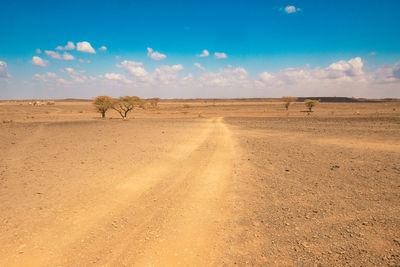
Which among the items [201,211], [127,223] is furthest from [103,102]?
[201,211]

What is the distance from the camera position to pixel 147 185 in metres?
7.33

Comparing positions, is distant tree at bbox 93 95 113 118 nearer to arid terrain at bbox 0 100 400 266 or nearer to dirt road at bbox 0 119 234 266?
arid terrain at bbox 0 100 400 266

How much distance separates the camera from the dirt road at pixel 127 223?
3.90 m

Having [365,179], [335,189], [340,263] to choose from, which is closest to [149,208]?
[340,263]

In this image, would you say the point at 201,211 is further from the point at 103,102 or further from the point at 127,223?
the point at 103,102

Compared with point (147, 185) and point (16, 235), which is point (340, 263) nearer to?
point (147, 185)

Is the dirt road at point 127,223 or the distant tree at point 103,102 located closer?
the dirt road at point 127,223

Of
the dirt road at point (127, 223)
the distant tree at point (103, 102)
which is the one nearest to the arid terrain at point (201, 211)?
the dirt road at point (127, 223)

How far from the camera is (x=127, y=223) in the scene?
4961mm

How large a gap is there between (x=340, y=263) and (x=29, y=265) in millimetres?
5451

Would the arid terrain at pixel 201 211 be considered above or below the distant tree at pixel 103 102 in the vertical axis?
below

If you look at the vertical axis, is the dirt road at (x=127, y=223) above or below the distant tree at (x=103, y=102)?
below

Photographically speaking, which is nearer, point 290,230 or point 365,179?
point 290,230

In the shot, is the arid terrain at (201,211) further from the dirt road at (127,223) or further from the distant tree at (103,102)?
the distant tree at (103,102)
